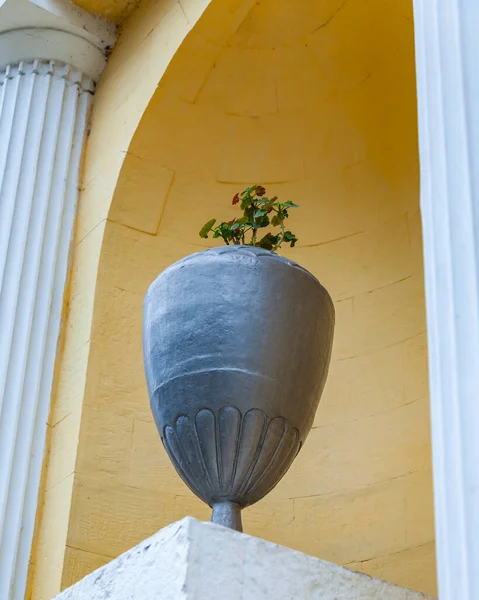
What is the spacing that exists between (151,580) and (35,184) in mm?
1917

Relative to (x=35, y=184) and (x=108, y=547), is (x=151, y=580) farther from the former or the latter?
(x=35, y=184)

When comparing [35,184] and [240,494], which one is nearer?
[240,494]

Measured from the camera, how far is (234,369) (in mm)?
2424

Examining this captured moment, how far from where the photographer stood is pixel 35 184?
3834 millimetres

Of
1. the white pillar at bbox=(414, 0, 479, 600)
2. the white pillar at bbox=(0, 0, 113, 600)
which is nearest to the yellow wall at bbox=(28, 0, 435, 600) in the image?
the white pillar at bbox=(0, 0, 113, 600)

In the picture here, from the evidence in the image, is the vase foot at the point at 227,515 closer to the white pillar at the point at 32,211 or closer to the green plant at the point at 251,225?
the green plant at the point at 251,225

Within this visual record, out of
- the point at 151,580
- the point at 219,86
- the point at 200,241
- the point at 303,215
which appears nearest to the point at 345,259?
the point at 303,215

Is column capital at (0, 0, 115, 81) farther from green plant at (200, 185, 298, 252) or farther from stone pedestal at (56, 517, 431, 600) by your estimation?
stone pedestal at (56, 517, 431, 600)

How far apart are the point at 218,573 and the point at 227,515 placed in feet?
0.83

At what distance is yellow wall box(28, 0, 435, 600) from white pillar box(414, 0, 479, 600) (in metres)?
1.33

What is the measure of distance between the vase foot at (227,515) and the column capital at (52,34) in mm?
2140

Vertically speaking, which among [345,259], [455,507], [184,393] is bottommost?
[455,507]

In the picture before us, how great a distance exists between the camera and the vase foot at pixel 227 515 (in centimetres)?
240

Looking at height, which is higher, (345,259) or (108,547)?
(345,259)
